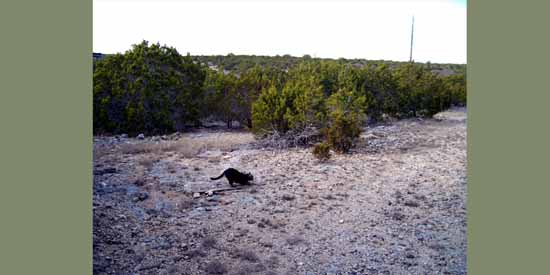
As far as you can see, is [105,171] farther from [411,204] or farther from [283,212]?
[411,204]

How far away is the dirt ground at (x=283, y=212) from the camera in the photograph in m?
4.28

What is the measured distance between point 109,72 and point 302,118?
5461 mm

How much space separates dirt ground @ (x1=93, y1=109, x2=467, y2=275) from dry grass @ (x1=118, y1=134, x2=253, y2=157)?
0.21 feet

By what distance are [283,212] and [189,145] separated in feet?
15.2

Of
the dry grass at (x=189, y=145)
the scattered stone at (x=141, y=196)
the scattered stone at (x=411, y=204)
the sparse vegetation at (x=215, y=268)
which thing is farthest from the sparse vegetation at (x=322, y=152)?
the sparse vegetation at (x=215, y=268)

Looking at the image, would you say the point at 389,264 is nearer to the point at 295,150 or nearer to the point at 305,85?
the point at 295,150

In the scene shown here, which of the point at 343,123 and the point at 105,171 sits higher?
the point at 343,123

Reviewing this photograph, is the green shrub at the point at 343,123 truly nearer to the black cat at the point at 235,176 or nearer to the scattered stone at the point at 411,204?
the black cat at the point at 235,176

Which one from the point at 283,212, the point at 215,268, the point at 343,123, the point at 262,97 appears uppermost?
the point at 262,97

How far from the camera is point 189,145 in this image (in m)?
9.75

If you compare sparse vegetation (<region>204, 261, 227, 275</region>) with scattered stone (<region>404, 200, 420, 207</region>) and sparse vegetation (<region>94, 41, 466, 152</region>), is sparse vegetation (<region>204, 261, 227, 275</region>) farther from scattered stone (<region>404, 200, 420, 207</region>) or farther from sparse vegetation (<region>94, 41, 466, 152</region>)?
sparse vegetation (<region>94, 41, 466, 152</region>)

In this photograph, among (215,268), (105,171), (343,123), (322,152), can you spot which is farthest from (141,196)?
(343,123)

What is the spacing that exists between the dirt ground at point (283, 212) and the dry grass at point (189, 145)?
0.06 metres

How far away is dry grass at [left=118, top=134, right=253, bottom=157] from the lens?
913cm
